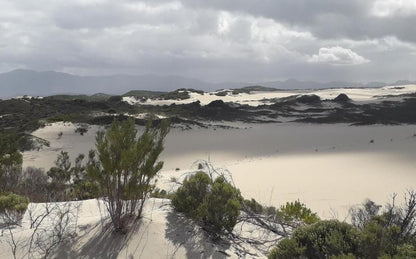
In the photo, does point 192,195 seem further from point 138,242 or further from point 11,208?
point 11,208

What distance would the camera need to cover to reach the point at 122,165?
4.71 metres

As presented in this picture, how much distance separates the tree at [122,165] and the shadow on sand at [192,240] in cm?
61

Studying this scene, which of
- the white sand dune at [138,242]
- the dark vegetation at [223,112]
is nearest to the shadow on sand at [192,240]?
the white sand dune at [138,242]

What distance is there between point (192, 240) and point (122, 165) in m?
1.49

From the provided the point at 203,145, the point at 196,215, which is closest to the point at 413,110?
the point at 203,145

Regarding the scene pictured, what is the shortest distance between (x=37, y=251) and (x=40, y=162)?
14427mm

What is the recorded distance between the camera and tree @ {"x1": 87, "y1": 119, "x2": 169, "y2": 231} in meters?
4.66

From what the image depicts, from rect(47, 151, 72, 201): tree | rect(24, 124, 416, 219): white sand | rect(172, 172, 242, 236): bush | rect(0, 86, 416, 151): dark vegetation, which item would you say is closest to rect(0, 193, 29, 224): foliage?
rect(172, 172, 242, 236): bush

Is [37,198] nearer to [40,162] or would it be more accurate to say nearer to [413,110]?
[40,162]

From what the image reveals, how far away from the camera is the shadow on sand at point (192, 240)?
4695 mm

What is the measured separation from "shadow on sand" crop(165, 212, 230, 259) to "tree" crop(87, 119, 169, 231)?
61 centimetres

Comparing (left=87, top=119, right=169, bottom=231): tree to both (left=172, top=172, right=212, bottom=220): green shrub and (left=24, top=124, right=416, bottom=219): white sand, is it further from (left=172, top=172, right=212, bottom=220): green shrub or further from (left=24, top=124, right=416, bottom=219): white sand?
(left=24, top=124, right=416, bottom=219): white sand

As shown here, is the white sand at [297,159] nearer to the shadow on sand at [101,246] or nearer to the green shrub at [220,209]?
the green shrub at [220,209]

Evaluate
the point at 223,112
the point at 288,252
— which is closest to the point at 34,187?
the point at 288,252
